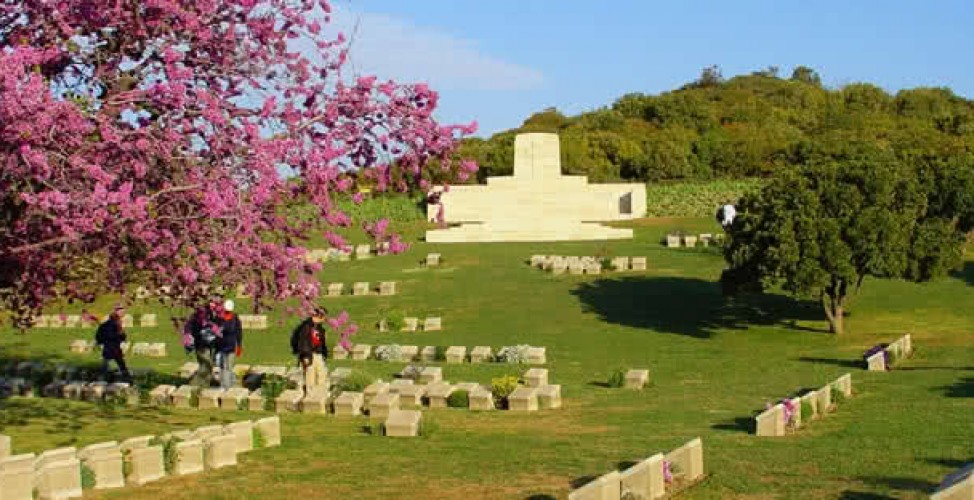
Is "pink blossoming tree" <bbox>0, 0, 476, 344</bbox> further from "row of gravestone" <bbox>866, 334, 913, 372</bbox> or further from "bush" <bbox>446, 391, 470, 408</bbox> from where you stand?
"row of gravestone" <bbox>866, 334, 913, 372</bbox>

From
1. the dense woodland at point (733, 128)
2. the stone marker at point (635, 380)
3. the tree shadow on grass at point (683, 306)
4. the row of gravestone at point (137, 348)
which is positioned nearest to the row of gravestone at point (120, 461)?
the stone marker at point (635, 380)

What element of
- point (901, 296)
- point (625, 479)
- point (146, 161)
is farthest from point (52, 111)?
point (901, 296)

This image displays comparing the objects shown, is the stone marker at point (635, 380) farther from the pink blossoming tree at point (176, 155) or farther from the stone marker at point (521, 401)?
the pink blossoming tree at point (176, 155)

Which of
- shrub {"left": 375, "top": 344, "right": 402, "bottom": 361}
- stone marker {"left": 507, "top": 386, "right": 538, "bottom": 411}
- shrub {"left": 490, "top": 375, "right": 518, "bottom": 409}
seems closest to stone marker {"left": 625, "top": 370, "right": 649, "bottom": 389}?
shrub {"left": 490, "top": 375, "right": 518, "bottom": 409}

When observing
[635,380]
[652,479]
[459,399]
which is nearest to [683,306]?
[635,380]

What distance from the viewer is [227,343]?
25.2 m

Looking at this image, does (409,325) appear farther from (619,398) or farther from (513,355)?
(619,398)

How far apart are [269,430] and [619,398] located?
353 inches

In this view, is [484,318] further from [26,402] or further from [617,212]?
[617,212]

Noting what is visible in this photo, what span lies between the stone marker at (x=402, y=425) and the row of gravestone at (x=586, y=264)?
31.8m

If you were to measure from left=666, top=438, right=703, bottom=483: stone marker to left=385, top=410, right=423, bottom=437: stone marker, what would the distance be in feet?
19.0

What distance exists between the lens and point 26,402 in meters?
25.5

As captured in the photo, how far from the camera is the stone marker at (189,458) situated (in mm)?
17016

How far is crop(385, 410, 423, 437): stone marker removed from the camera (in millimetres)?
20406
